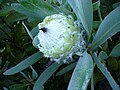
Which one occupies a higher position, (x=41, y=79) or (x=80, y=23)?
(x=80, y=23)

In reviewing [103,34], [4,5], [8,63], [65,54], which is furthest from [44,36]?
[8,63]

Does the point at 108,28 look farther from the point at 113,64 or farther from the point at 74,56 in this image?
the point at 113,64

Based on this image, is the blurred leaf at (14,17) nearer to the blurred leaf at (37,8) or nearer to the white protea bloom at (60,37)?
the blurred leaf at (37,8)

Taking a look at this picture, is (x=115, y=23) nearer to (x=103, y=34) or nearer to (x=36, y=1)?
(x=103, y=34)

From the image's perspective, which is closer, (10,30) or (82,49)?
(82,49)

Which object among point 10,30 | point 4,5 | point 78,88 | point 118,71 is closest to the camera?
point 78,88

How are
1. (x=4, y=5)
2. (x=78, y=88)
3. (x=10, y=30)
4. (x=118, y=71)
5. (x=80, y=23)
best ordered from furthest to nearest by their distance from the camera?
(x=10, y=30) → (x=4, y=5) → (x=118, y=71) → (x=80, y=23) → (x=78, y=88)

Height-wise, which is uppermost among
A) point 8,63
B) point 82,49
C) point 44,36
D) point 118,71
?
point 44,36
